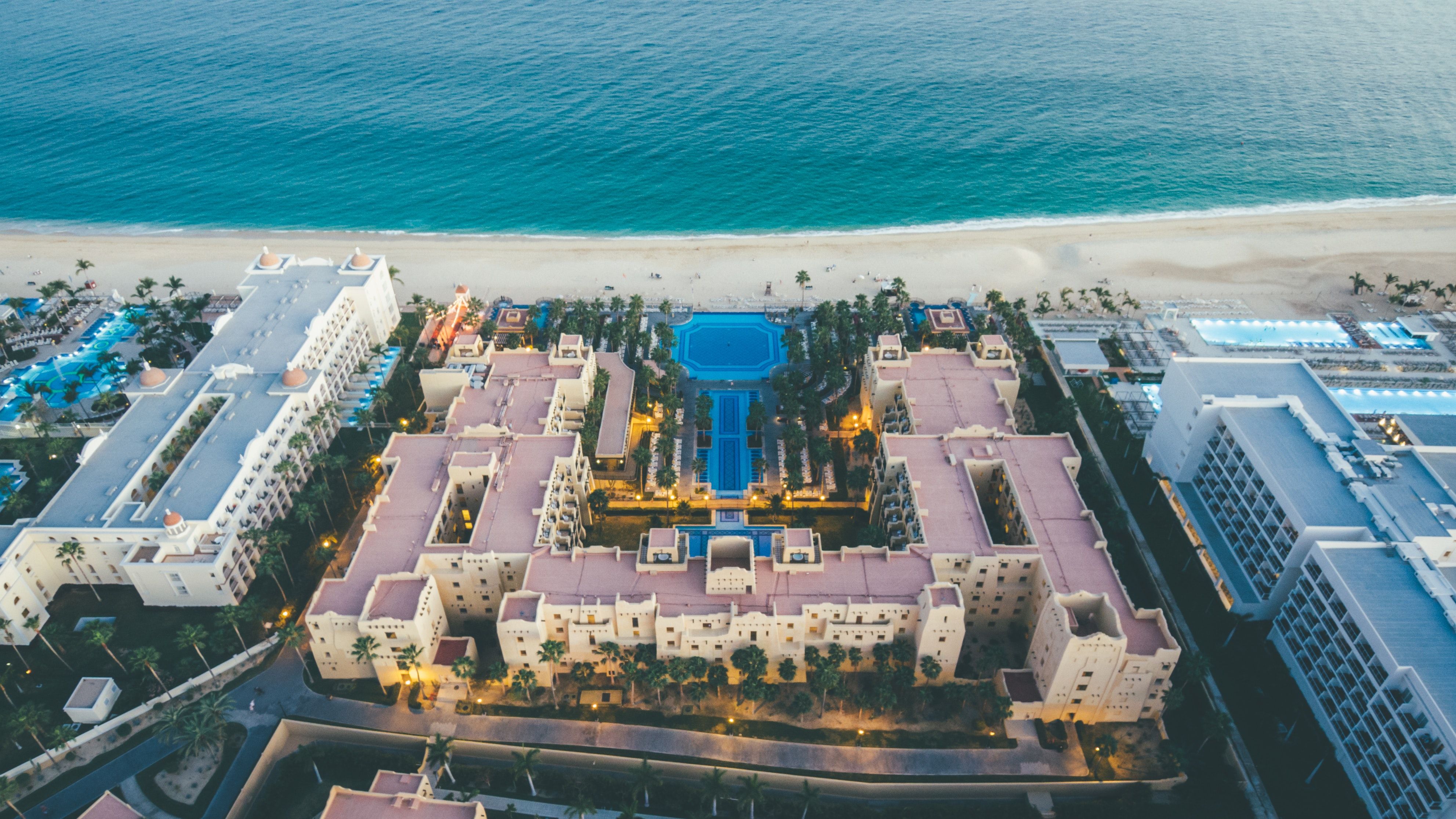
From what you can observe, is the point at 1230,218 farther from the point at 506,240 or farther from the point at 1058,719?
the point at 506,240

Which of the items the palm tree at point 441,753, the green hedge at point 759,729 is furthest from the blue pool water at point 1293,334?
the palm tree at point 441,753

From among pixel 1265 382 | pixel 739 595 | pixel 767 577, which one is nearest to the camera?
pixel 739 595

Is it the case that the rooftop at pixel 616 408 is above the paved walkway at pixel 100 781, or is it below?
above

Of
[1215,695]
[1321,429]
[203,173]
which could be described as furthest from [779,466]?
[203,173]

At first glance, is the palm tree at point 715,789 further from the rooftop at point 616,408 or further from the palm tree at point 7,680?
the palm tree at point 7,680

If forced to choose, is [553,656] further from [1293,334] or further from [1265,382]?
[1293,334]

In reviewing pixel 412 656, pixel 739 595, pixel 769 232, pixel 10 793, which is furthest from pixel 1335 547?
pixel 769 232

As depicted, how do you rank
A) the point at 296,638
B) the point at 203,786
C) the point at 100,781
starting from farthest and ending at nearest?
1. the point at 296,638
2. the point at 100,781
3. the point at 203,786
